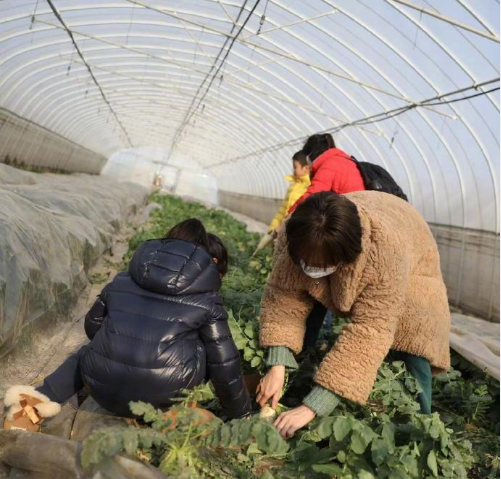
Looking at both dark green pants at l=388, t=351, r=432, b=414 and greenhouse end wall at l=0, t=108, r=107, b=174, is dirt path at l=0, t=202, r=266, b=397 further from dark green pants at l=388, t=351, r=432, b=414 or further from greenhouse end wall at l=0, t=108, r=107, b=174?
greenhouse end wall at l=0, t=108, r=107, b=174

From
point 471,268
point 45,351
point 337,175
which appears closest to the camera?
point 337,175

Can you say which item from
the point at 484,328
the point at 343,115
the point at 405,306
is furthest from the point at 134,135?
the point at 405,306

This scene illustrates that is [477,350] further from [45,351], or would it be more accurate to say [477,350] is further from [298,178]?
[45,351]

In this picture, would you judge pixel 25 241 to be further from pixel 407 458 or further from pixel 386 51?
pixel 386 51

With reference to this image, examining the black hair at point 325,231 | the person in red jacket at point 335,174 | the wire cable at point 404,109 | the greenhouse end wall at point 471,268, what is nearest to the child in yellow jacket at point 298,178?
the person in red jacket at point 335,174

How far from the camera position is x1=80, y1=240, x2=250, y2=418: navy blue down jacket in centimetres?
213

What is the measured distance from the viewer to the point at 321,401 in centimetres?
213

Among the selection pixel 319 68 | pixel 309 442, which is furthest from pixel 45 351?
pixel 319 68

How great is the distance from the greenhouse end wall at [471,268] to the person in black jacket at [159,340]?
7949mm

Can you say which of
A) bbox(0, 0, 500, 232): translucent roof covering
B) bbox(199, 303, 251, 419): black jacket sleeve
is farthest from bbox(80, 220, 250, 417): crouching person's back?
bbox(0, 0, 500, 232): translucent roof covering

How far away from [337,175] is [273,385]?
5.19ft

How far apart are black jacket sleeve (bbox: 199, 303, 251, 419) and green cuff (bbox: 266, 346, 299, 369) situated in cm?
17

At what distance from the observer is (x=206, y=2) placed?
32.1 feet

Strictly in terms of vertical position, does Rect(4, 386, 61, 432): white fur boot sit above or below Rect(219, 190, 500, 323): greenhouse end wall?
below
